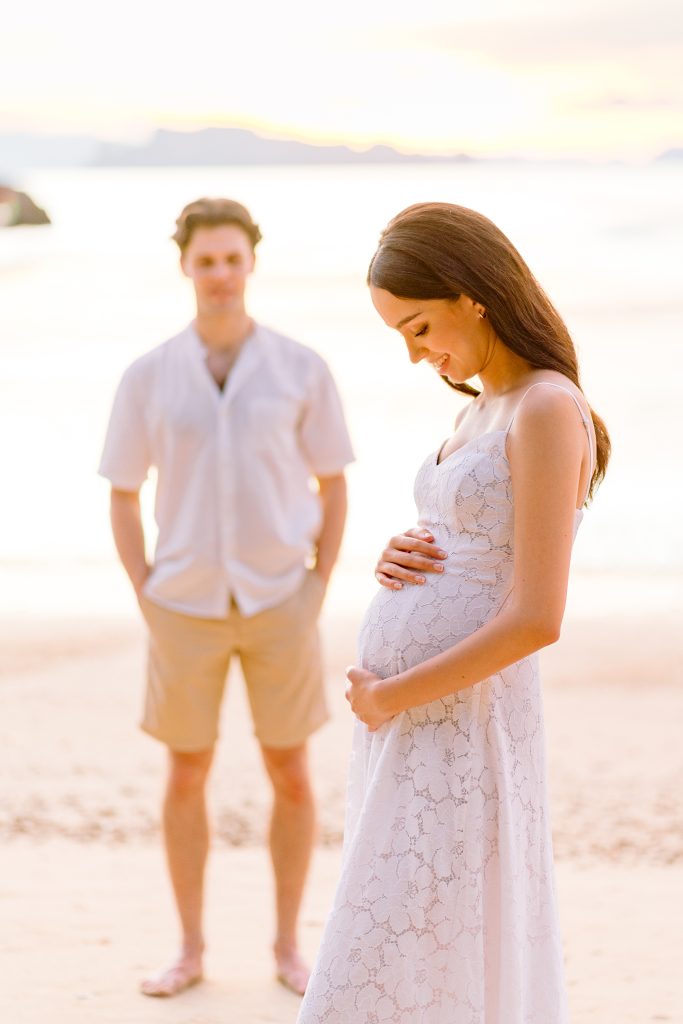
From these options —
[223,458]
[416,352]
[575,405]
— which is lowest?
[575,405]

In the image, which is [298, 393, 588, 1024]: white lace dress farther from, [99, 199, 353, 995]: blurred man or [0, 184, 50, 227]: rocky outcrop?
[0, 184, 50, 227]: rocky outcrop

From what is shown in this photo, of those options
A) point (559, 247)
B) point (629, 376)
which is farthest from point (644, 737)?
point (559, 247)

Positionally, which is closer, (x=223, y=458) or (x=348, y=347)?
(x=223, y=458)

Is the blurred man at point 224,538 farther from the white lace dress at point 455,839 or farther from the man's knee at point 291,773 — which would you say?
the white lace dress at point 455,839

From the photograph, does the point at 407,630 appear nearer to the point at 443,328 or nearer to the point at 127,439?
the point at 443,328

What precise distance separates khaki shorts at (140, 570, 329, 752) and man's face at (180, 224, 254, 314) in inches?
31.2

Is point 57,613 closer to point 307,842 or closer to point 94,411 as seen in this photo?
point 307,842

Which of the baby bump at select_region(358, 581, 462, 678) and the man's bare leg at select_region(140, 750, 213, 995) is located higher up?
the baby bump at select_region(358, 581, 462, 678)

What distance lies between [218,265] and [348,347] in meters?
32.6

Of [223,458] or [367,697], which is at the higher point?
[223,458]

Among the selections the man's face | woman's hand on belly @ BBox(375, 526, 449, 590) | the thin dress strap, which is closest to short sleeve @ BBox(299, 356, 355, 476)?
the man's face

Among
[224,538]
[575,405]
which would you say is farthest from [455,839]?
[224,538]

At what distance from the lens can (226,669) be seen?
377 cm

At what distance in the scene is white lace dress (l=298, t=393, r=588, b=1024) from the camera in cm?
227
